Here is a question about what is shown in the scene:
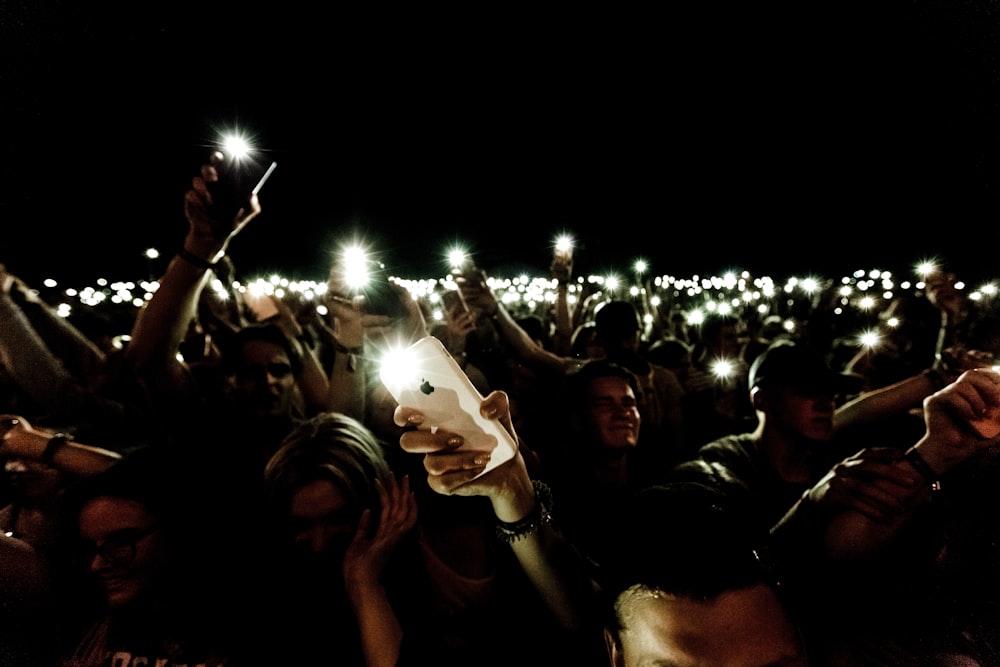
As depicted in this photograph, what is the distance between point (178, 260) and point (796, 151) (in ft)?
106

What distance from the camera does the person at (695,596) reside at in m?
1.37

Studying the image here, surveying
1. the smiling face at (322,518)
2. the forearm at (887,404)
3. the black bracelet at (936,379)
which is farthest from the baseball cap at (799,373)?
the smiling face at (322,518)

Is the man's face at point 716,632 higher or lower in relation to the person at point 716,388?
lower

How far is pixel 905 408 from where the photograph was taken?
10.9 feet

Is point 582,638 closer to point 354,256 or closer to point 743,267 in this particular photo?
point 354,256

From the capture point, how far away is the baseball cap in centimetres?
296

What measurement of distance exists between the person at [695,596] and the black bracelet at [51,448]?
2634 mm

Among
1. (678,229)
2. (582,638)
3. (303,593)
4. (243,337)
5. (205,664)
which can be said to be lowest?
(582,638)

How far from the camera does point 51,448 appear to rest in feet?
7.94

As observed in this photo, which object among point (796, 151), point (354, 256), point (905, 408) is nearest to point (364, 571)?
point (354, 256)

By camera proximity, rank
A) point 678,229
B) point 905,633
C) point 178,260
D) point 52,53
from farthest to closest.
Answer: point 678,229 → point 52,53 → point 178,260 → point 905,633

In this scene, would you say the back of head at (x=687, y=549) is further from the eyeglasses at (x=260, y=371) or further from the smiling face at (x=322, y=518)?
the eyeglasses at (x=260, y=371)

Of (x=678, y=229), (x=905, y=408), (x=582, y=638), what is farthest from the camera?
(x=678, y=229)

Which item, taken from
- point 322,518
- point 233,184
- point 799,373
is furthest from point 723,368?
point 233,184
